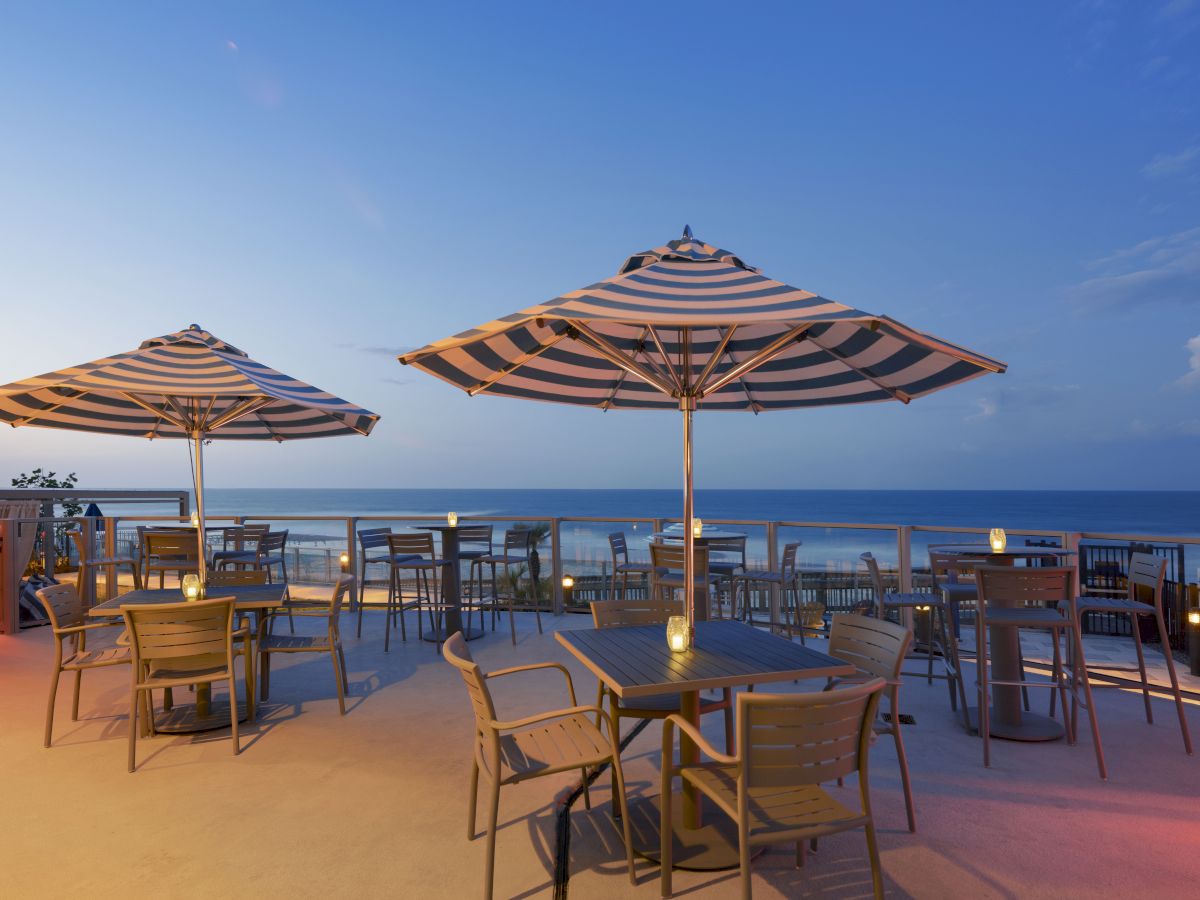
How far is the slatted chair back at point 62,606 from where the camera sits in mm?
3869

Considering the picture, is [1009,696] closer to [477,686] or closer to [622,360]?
[622,360]

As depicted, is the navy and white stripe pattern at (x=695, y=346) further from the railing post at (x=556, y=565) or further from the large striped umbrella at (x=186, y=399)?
the railing post at (x=556, y=565)

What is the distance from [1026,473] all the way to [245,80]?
59.8 m

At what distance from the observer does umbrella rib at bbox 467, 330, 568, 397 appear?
378cm

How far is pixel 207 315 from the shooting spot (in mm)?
20219

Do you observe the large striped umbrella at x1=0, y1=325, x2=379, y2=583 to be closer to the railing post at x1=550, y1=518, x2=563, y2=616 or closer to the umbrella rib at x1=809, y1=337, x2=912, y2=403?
the railing post at x1=550, y1=518, x2=563, y2=616

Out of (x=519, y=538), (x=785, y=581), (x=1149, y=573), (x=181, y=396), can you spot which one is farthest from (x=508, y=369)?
(x=1149, y=573)

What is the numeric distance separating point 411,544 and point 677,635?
4.11 m

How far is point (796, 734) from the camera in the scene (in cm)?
179

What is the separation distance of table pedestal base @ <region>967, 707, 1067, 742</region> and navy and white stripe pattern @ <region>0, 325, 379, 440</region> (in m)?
4.62

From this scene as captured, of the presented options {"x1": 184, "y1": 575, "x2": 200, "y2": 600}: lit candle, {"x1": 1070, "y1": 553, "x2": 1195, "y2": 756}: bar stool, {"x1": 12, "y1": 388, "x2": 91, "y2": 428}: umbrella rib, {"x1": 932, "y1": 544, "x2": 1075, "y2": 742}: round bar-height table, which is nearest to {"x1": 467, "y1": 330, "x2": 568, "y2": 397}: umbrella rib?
{"x1": 184, "y1": 575, "x2": 200, "y2": 600}: lit candle

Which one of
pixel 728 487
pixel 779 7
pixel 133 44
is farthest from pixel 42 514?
pixel 728 487

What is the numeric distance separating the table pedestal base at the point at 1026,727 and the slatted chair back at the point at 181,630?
13.7 ft

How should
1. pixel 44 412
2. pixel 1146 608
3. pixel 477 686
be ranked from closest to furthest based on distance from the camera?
1. pixel 477 686
2. pixel 1146 608
3. pixel 44 412
